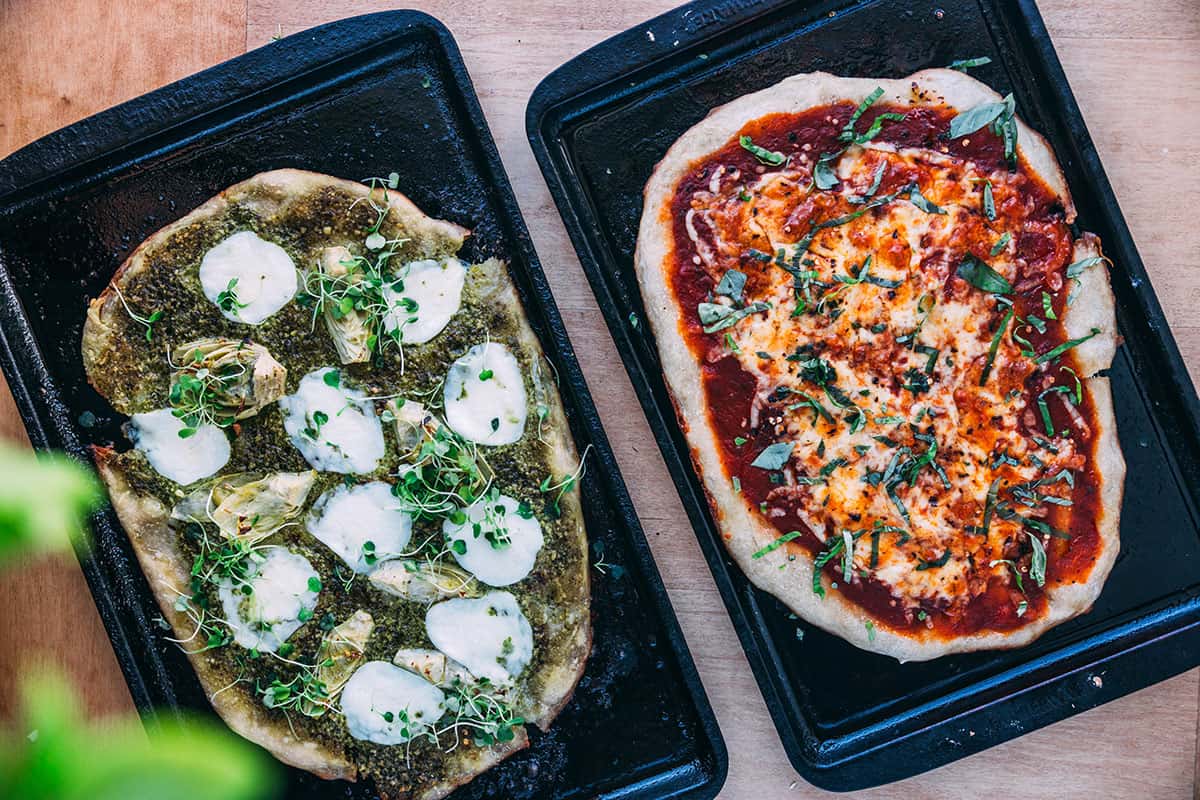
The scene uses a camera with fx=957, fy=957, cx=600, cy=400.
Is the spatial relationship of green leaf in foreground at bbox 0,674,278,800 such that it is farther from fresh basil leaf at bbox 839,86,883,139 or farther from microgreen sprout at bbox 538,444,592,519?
fresh basil leaf at bbox 839,86,883,139


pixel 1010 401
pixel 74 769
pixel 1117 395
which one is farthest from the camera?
pixel 1117 395

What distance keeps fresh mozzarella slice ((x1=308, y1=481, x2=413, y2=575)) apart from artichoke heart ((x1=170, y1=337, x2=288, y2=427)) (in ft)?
1.36

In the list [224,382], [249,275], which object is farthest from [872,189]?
[224,382]

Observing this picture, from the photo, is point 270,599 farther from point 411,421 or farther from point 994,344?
point 994,344

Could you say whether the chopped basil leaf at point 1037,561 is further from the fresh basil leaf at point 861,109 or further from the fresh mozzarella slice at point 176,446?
the fresh mozzarella slice at point 176,446

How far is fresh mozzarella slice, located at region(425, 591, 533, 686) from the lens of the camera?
10.4 ft

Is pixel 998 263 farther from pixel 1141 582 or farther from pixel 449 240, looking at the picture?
pixel 449 240

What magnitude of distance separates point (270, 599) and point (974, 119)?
9.15 ft

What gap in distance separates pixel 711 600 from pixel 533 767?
86 centimetres

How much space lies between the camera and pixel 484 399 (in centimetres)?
315

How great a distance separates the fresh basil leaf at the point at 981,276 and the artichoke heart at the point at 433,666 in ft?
6.82

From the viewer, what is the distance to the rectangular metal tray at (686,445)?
3186 mm

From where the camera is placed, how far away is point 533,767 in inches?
132

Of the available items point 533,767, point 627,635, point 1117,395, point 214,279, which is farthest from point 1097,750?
point 214,279
